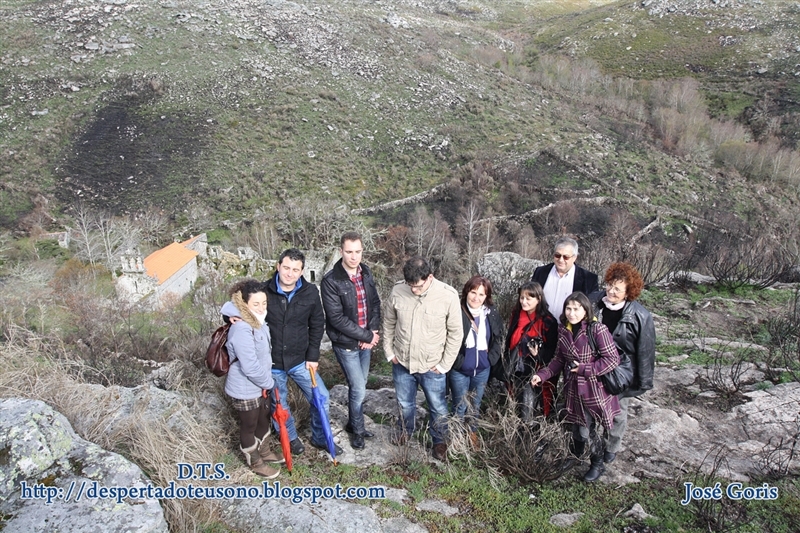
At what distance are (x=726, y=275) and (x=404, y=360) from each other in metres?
7.42

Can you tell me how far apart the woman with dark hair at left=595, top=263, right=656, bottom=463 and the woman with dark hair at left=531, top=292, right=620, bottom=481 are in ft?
0.46

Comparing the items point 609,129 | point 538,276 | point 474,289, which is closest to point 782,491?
point 538,276

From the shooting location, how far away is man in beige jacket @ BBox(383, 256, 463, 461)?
351cm

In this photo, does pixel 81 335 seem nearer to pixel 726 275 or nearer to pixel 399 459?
pixel 399 459

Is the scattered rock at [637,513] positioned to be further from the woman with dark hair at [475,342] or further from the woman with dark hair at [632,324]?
the woman with dark hair at [475,342]

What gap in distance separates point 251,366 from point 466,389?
1802 mm

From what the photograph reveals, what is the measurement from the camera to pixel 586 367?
3.29 m

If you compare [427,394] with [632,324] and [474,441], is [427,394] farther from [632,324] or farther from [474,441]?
[632,324]

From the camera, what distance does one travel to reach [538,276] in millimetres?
4027

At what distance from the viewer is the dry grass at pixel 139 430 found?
2.97 m

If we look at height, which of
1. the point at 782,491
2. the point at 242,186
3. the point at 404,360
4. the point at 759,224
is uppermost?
the point at 404,360

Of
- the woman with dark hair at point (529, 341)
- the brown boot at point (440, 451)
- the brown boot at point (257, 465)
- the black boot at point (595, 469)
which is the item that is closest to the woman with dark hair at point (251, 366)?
the brown boot at point (257, 465)

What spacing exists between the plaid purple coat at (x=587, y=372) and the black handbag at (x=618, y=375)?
0.09ft

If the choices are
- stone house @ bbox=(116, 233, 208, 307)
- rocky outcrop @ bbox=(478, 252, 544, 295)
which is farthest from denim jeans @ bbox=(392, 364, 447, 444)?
stone house @ bbox=(116, 233, 208, 307)
